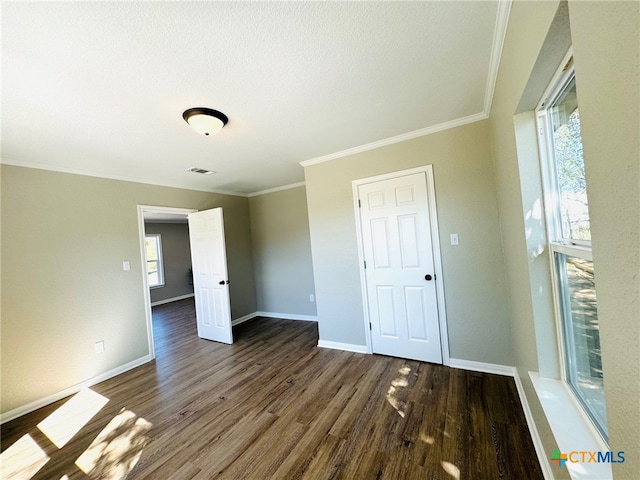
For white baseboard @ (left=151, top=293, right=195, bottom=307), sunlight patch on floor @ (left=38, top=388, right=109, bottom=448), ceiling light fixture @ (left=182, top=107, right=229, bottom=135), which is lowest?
sunlight patch on floor @ (left=38, top=388, right=109, bottom=448)

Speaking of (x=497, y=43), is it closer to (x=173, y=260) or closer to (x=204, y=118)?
(x=204, y=118)

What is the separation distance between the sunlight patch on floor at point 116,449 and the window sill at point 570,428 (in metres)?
2.37

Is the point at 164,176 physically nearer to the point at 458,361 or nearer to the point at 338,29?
the point at 338,29

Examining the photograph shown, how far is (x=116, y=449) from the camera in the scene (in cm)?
174

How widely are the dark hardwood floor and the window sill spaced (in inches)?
18.7

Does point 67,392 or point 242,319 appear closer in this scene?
point 67,392

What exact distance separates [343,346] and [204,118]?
9.16 feet

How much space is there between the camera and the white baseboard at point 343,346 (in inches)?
115

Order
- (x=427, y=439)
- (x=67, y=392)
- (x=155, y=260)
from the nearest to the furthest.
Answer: (x=427, y=439)
(x=67, y=392)
(x=155, y=260)

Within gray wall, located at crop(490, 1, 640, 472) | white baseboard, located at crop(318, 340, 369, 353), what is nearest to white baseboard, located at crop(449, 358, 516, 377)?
white baseboard, located at crop(318, 340, 369, 353)

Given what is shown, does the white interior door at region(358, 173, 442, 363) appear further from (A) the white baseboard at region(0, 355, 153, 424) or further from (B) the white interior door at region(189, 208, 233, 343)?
(A) the white baseboard at region(0, 355, 153, 424)

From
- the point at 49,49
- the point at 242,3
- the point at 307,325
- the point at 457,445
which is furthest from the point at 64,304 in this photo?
the point at 457,445

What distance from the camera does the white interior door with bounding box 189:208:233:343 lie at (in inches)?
145

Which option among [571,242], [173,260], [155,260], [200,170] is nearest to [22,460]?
[200,170]
